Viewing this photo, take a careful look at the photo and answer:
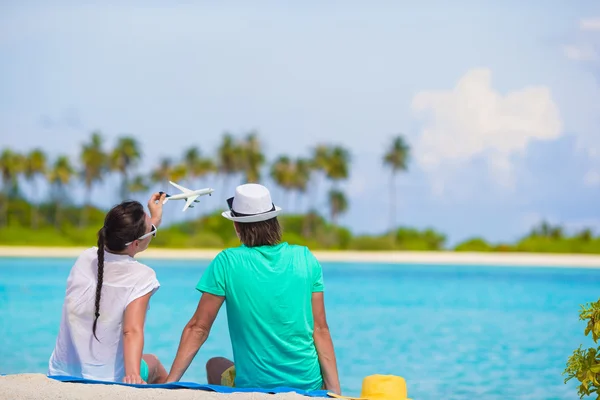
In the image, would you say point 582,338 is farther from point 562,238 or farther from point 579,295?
point 562,238

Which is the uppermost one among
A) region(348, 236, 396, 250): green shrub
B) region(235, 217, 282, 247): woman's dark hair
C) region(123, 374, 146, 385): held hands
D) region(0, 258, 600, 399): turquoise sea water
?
region(235, 217, 282, 247): woman's dark hair

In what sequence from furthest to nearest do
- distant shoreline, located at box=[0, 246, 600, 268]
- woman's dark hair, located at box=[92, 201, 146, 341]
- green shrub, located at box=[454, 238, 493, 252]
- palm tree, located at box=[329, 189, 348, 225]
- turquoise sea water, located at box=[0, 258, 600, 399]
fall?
palm tree, located at box=[329, 189, 348, 225], green shrub, located at box=[454, 238, 493, 252], distant shoreline, located at box=[0, 246, 600, 268], turquoise sea water, located at box=[0, 258, 600, 399], woman's dark hair, located at box=[92, 201, 146, 341]

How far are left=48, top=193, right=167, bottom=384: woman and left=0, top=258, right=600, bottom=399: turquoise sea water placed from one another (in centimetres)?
649

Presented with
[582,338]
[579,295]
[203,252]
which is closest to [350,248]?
[203,252]

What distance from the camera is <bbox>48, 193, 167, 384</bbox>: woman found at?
12.0ft

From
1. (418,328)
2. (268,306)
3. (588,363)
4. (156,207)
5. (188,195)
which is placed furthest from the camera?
(418,328)

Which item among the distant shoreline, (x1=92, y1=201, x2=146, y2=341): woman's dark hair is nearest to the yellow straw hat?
(x1=92, y1=201, x2=146, y2=341): woman's dark hair

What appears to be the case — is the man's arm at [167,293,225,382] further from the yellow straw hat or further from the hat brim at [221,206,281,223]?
the yellow straw hat

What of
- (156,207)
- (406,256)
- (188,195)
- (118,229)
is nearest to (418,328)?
(188,195)

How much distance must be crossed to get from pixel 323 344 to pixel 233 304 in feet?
1.63

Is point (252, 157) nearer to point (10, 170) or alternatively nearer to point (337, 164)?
point (337, 164)

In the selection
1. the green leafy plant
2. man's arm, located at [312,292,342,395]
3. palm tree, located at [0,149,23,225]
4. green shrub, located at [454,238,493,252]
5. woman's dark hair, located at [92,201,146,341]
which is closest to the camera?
the green leafy plant

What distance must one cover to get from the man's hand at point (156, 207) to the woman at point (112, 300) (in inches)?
8.8

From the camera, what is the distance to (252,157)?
63.0 meters
